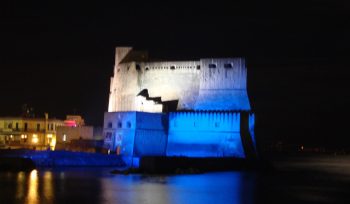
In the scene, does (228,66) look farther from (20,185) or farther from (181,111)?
(20,185)

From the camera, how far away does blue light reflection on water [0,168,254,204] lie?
2989 centimetres

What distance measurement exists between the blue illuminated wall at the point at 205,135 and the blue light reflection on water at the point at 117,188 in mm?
5588

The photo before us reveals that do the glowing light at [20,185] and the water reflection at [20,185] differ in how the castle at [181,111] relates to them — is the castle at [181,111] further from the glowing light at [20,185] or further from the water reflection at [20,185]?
the water reflection at [20,185]

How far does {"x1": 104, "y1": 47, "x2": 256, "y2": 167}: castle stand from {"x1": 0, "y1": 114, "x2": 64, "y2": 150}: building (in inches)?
534

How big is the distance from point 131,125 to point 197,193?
15.5 meters

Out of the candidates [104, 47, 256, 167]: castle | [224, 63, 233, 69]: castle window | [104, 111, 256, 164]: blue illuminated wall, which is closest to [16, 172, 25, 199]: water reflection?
[104, 111, 256, 164]: blue illuminated wall

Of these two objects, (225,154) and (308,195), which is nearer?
(308,195)

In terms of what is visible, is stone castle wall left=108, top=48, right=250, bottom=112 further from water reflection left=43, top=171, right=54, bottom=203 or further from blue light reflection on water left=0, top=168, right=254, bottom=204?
water reflection left=43, top=171, right=54, bottom=203

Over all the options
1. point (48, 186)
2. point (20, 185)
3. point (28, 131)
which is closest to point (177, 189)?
point (48, 186)

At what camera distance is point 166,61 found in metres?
52.3

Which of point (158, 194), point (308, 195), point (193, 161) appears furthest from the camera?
point (193, 161)

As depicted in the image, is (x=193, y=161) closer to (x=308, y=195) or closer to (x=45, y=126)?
(x=308, y=195)

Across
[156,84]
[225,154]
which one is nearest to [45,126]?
[156,84]

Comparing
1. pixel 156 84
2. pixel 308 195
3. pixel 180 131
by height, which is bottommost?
pixel 308 195
